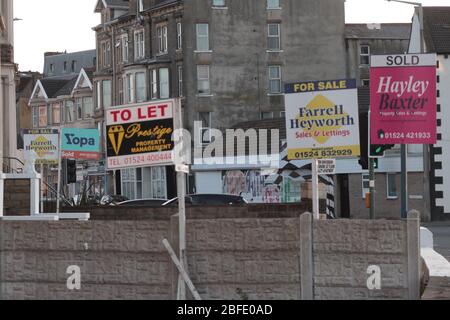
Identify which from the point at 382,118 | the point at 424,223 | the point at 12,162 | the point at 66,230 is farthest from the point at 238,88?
the point at 66,230

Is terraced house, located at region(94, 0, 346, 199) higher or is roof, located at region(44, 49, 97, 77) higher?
roof, located at region(44, 49, 97, 77)

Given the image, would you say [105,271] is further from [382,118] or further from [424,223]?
[424,223]

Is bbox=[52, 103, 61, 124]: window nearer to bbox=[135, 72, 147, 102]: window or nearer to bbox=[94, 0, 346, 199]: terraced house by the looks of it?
bbox=[135, 72, 147, 102]: window

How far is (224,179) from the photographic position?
201 feet

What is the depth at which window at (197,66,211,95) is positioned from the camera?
69312 millimetres

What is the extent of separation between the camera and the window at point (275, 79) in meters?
69.8

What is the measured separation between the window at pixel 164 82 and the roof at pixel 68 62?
4390 centimetres

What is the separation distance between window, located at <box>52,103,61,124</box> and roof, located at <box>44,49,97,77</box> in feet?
45.1

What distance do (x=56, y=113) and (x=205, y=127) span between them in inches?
1402

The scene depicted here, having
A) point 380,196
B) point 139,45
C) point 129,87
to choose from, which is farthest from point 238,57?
point 380,196

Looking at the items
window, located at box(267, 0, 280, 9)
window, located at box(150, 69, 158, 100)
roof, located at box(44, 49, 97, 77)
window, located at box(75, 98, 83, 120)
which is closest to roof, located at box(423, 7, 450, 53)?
window, located at box(267, 0, 280, 9)

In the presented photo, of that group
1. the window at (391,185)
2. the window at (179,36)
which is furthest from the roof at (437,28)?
the window at (179,36)

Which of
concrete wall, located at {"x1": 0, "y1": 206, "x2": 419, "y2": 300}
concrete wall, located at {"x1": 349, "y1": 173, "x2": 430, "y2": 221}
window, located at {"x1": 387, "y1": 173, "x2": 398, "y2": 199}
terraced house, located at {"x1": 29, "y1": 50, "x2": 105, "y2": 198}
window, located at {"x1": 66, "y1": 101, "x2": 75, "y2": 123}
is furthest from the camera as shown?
window, located at {"x1": 66, "y1": 101, "x2": 75, "y2": 123}

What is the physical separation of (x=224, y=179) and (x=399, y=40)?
1770cm
